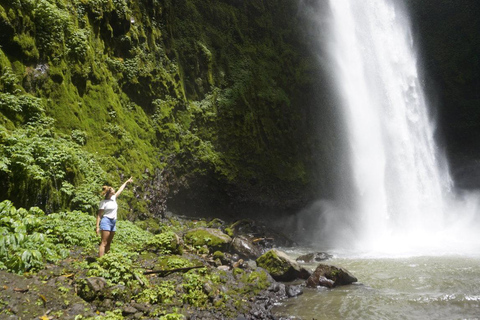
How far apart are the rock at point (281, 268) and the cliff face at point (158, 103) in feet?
15.2

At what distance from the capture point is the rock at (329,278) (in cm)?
769

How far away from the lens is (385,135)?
70.1 feet

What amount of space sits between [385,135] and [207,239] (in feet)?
55.0

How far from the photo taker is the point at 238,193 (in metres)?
16.3

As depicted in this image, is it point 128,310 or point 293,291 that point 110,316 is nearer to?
point 128,310

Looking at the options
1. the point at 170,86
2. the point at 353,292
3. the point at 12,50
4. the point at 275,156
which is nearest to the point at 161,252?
the point at 353,292

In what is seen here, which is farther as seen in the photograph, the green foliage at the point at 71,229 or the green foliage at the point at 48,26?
the green foliage at the point at 48,26

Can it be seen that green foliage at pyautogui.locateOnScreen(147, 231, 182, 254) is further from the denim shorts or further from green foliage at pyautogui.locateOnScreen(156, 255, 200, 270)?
the denim shorts

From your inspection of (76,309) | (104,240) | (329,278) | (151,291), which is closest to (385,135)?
(329,278)

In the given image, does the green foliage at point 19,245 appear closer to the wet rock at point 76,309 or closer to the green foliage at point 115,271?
the green foliage at point 115,271

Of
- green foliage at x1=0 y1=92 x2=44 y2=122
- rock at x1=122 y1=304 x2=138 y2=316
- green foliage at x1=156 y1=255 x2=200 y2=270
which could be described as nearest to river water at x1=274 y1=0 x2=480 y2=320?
green foliage at x1=156 y1=255 x2=200 y2=270

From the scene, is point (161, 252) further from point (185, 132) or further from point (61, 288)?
point (185, 132)

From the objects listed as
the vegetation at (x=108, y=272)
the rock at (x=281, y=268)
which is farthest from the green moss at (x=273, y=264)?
the vegetation at (x=108, y=272)

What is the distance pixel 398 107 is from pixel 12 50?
2270 centimetres
